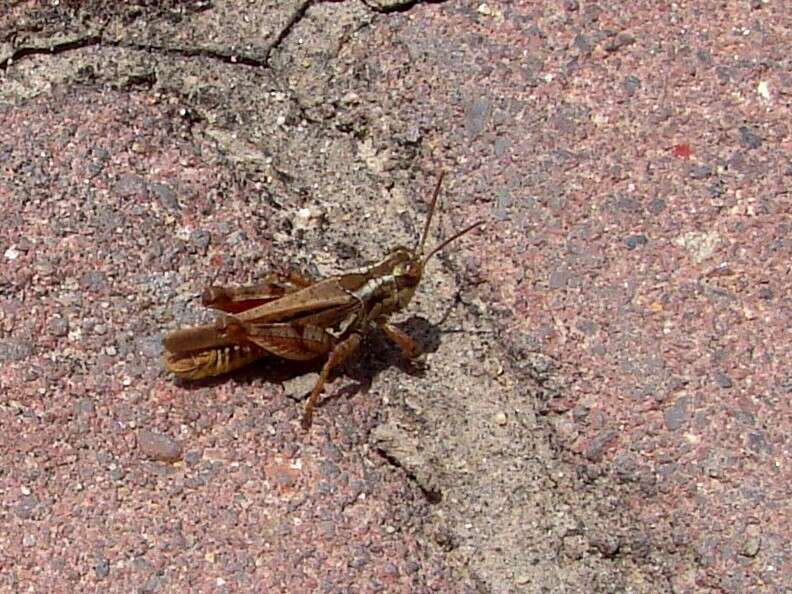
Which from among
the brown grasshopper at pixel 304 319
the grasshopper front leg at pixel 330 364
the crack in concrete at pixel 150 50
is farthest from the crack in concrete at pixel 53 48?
the grasshopper front leg at pixel 330 364

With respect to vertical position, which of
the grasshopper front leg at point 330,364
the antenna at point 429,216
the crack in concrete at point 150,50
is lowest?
the grasshopper front leg at point 330,364

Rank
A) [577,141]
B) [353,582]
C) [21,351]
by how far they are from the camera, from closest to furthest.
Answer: [353,582]
[21,351]
[577,141]

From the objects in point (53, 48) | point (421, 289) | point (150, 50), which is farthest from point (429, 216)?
point (53, 48)

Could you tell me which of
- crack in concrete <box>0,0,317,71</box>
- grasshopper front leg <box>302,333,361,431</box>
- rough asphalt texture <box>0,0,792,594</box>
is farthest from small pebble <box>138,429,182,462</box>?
crack in concrete <box>0,0,317,71</box>

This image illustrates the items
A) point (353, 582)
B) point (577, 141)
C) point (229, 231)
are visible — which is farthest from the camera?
point (577, 141)

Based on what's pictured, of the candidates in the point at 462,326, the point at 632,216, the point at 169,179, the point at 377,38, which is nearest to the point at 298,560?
the point at 462,326

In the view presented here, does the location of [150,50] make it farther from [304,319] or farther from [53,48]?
[304,319]

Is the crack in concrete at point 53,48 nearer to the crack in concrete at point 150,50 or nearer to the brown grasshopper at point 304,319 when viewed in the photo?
the crack in concrete at point 150,50

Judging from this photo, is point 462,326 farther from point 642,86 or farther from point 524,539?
point 642,86
